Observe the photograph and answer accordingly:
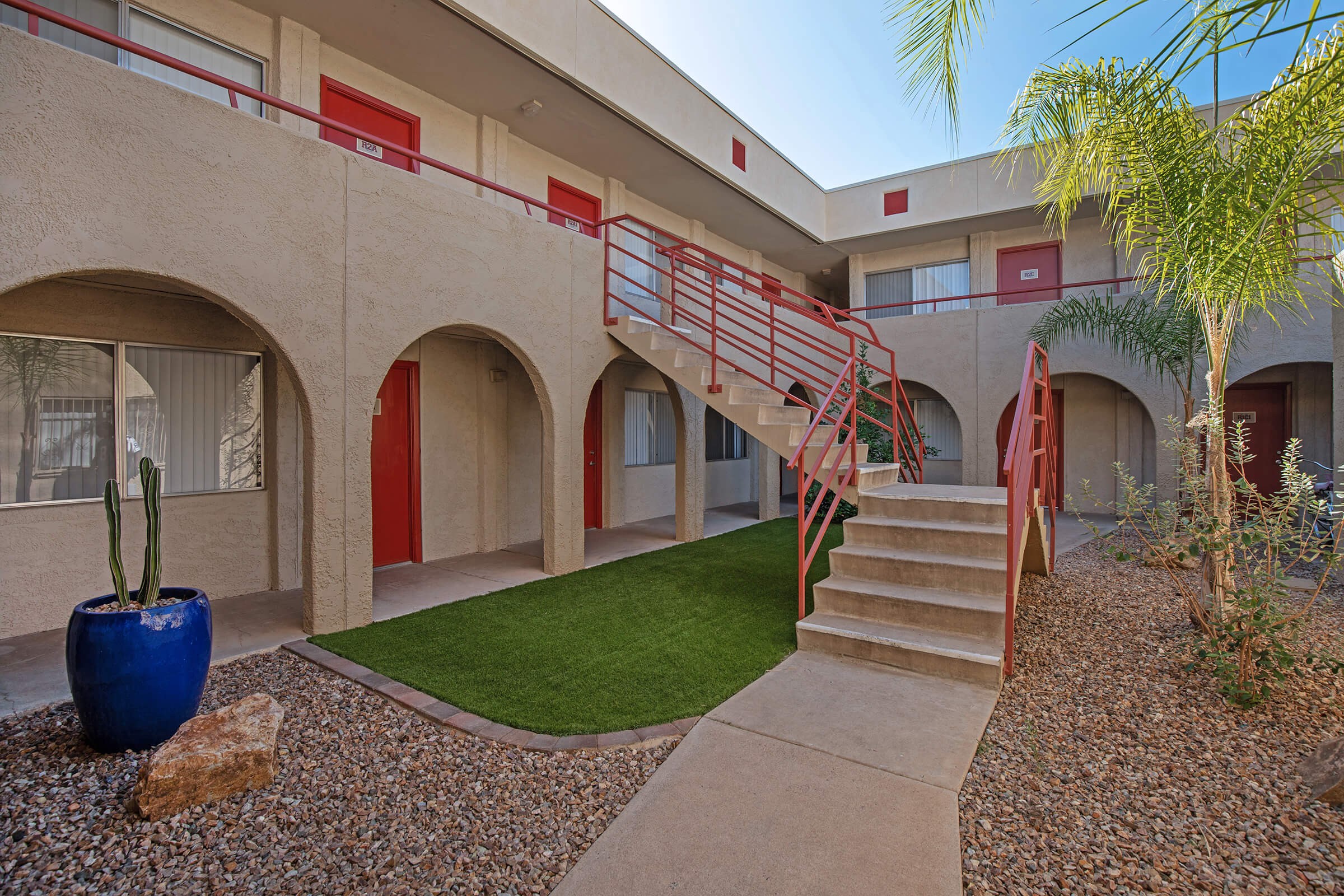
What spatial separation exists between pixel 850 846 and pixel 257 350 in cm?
666

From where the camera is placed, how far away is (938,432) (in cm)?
1398

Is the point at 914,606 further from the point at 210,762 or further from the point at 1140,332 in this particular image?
the point at 1140,332

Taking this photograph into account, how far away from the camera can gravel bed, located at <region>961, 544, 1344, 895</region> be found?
2.32m

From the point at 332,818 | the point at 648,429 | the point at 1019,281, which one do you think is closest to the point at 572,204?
the point at 648,429

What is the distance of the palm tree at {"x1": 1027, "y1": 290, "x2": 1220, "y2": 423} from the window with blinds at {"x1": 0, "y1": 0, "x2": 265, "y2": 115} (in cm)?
1032

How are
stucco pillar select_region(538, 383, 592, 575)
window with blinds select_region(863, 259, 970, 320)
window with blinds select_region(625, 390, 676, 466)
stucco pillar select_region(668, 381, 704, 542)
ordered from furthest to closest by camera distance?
window with blinds select_region(863, 259, 970, 320), window with blinds select_region(625, 390, 676, 466), stucco pillar select_region(668, 381, 704, 542), stucco pillar select_region(538, 383, 592, 575)

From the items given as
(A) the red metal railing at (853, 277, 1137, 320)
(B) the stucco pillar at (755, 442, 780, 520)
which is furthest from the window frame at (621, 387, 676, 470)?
(A) the red metal railing at (853, 277, 1137, 320)

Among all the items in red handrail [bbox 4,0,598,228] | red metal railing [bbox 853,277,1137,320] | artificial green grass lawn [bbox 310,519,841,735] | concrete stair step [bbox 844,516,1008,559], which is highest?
red metal railing [bbox 853,277,1137,320]

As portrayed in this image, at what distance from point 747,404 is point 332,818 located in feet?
17.0

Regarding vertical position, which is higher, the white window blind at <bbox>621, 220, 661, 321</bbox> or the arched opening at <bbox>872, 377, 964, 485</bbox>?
the white window blind at <bbox>621, 220, 661, 321</bbox>

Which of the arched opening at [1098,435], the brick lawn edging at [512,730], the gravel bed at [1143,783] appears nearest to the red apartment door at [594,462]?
the brick lawn edging at [512,730]

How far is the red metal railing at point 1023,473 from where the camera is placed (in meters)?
3.98

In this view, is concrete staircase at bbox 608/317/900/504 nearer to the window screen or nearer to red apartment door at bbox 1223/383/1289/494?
the window screen

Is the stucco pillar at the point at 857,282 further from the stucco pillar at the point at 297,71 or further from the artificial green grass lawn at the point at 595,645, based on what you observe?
the stucco pillar at the point at 297,71
